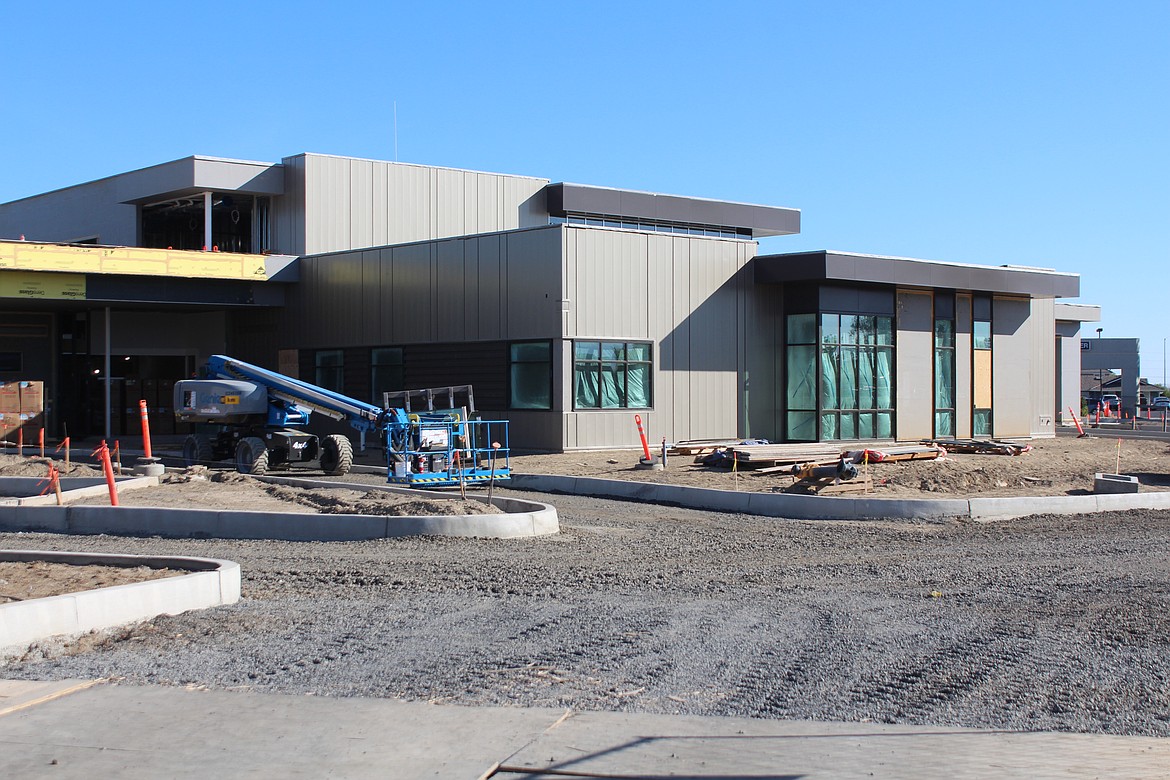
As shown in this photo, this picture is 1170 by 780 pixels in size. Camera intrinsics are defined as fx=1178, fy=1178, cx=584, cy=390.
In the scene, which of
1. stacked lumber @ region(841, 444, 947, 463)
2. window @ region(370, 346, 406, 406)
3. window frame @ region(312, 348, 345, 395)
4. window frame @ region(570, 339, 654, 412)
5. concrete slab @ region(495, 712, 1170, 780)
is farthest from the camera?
window frame @ region(312, 348, 345, 395)

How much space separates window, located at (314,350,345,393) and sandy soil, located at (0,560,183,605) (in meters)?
22.4

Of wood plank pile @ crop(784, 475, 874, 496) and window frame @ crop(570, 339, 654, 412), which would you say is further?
window frame @ crop(570, 339, 654, 412)

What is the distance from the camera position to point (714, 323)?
30.9 m

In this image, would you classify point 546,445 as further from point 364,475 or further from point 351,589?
point 351,589

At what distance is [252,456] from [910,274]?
18.5 m

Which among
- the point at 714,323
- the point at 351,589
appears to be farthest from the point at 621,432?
the point at 351,589

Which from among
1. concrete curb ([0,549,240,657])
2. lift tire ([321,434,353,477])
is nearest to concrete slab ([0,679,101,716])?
concrete curb ([0,549,240,657])

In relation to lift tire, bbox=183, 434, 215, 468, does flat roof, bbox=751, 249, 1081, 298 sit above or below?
above

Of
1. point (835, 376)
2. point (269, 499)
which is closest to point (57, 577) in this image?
point (269, 499)

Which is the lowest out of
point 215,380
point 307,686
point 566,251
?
point 307,686

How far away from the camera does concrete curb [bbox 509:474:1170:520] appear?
18.2 m

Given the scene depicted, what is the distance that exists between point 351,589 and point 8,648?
349 centimetres

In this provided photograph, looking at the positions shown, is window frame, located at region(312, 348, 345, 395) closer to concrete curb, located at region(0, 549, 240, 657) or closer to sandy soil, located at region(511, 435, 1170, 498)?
sandy soil, located at region(511, 435, 1170, 498)

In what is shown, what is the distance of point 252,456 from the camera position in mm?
24250
